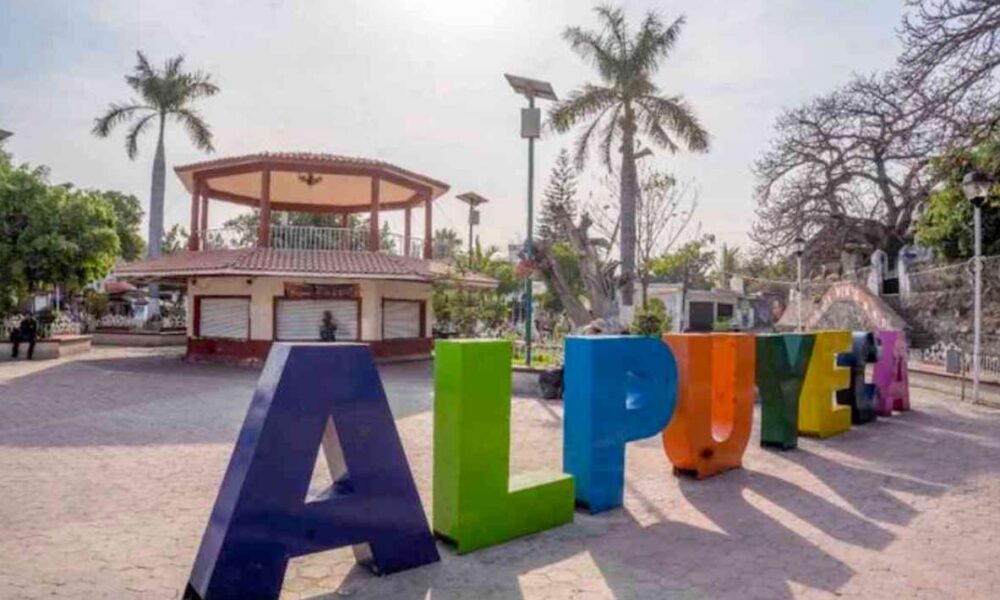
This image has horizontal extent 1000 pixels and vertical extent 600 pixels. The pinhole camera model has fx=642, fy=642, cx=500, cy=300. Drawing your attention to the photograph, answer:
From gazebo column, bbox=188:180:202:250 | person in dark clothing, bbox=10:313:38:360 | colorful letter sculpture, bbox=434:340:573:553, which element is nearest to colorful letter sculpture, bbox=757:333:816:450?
colorful letter sculpture, bbox=434:340:573:553

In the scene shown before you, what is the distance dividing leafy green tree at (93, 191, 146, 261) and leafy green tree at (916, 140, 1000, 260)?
160ft

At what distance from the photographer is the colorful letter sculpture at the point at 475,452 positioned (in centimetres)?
475

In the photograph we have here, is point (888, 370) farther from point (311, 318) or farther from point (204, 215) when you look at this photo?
point (204, 215)

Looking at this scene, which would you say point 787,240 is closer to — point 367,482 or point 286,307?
point 286,307

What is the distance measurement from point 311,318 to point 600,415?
15459 millimetres

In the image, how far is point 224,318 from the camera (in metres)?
20.1

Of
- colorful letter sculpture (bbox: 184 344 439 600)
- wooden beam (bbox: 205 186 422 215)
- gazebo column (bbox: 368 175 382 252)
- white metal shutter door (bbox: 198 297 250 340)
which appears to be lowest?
colorful letter sculpture (bbox: 184 344 439 600)

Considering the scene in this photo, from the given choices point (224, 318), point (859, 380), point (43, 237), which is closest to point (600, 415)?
point (859, 380)

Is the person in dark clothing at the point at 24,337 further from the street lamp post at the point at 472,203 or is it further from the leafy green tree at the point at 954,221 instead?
the leafy green tree at the point at 954,221

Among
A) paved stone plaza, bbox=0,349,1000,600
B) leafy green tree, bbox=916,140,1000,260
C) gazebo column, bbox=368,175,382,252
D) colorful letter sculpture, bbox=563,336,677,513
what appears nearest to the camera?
paved stone plaza, bbox=0,349,1000,600

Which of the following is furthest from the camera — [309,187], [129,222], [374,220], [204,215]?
[129,222]

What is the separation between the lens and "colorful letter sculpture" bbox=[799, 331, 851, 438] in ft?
29.9

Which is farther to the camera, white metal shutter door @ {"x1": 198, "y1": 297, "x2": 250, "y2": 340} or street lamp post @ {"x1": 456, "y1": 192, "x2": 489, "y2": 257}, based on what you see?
street lamp post @ {"x1": 456, "y1": 192, "x2": 489, "y2": 257}

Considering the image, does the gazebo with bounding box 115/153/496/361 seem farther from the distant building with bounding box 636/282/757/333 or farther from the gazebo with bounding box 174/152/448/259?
the distant building with bounding box 636/282/757/333
